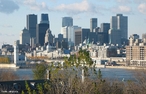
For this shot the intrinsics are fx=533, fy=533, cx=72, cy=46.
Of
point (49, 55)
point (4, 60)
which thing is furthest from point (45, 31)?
point (4, 60)

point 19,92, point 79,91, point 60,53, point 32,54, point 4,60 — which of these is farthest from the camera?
point 32,54

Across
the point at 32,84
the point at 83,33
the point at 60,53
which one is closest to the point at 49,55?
the point at 60,53

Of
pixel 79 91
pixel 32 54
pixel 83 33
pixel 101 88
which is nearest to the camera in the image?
pixel 79 91

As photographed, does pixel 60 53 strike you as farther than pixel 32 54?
No

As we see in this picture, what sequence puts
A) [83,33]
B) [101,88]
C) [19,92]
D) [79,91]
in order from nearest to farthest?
[79,91] → [101,88] → [19,92] → [83,33]

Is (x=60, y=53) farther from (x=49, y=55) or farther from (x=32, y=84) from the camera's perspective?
(x=32, y=84)

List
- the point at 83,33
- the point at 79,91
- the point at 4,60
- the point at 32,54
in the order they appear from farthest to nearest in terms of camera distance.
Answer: the point at 83,33 < the point at 32,54 < the point at 4,60 < the point at 79,91

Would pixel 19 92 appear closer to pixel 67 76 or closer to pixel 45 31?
pixel 67 76

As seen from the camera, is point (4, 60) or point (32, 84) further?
point (4, 60)
